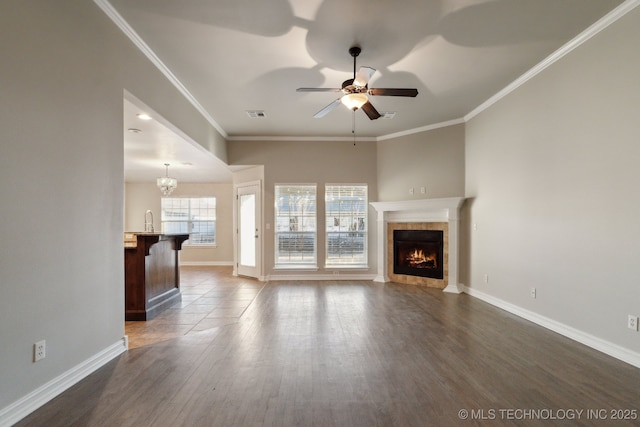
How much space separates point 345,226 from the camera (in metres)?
6.71

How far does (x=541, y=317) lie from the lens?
3.75m

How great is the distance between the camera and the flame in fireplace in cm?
600

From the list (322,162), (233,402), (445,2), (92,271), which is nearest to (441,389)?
(233,402)

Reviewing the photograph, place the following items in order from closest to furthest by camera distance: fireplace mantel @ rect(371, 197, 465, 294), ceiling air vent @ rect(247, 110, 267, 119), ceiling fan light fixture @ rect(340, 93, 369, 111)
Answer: ceiling fan light fixture @ rect(340, 93, 369, 111)
ceiling air vent @ rect(247, 110, 267, 119)
fireplace mantel @ rect(371, 197, 465, 294)

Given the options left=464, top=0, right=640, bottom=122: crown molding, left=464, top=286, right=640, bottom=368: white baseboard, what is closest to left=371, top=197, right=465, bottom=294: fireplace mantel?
left=464, top=286, right=640, bottom=368: white baseboard

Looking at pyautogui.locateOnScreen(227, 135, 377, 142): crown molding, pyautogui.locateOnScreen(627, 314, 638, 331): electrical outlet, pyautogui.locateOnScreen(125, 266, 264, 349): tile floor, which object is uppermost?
pyautogui.locateOnScreen(227, 135, 377, 142): crown molding

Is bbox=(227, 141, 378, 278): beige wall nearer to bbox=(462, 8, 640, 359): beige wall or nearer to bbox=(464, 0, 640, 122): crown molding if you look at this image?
bbox=(462, 8, 640, 359): beige wall

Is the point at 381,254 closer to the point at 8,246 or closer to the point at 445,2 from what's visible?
the point at 445,2

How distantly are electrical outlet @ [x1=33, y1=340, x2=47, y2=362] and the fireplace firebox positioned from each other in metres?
5.48

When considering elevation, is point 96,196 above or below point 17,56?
below

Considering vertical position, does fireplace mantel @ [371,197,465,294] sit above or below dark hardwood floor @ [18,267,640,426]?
above

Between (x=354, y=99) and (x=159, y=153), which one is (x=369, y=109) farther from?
(x=159, y=153)

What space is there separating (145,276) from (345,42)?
3.67m

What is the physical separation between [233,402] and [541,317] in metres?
3.63
